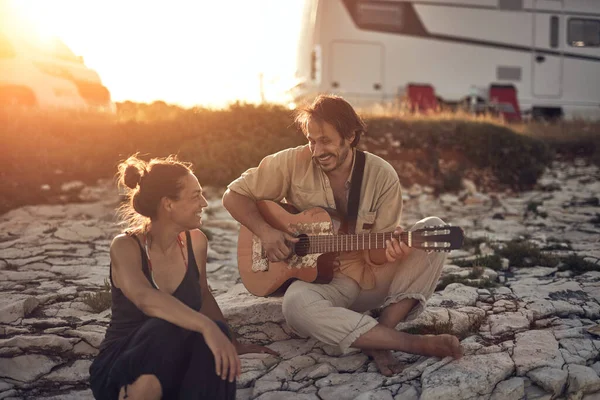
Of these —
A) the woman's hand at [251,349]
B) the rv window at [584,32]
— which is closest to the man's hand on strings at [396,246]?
the woman's hand at [251,349]

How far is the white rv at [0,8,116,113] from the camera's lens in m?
9.07

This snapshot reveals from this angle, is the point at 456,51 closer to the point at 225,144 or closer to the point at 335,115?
the point at 225,144

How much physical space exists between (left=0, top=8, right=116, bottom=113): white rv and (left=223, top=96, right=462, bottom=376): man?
5909mm

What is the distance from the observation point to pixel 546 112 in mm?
14578

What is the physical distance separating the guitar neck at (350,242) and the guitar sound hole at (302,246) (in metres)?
0.03

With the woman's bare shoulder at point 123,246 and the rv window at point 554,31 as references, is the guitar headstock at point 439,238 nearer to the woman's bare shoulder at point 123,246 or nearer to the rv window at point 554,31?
the woman's bare shoulder at point 123,246

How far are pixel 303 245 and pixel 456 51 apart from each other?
10.7 meters

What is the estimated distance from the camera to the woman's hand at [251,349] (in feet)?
13.1

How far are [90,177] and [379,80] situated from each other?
6.65m

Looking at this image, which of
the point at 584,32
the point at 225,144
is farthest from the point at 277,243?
the point at 584,32

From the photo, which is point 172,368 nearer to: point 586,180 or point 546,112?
point 586,180

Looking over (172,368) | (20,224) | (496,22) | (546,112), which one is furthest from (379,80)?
(172,368)

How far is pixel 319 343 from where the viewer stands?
429 centimetres

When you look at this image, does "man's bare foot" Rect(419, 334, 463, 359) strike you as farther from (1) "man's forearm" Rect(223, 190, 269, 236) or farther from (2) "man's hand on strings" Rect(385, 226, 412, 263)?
(1) "man's forearm" Rect(223, 190, 269, 236)
